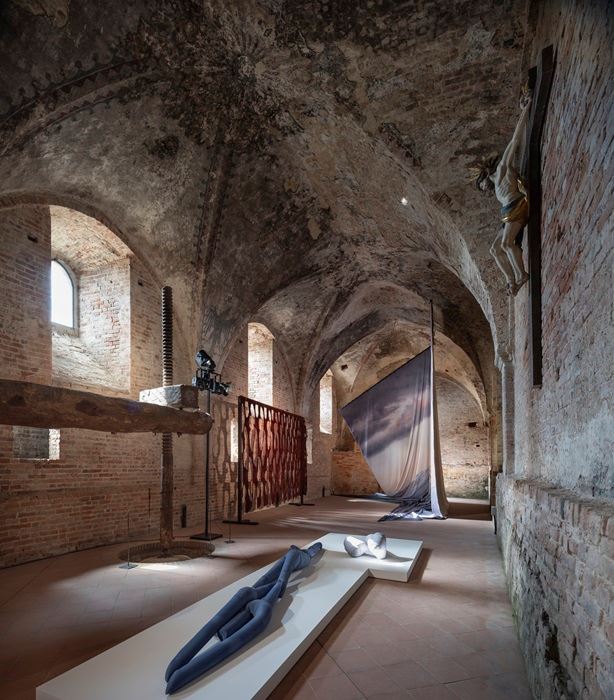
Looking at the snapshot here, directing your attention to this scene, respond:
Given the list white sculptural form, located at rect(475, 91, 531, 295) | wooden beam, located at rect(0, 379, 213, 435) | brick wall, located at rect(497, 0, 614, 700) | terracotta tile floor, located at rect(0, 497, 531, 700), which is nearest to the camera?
brick wall, located at rect(497, 0, 614, 700)

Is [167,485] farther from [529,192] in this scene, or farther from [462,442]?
[462,442]

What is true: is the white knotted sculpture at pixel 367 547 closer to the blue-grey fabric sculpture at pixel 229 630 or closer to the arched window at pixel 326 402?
the blue-grey fabric sculpture at pixel 229 630

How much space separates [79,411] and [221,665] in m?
2.50

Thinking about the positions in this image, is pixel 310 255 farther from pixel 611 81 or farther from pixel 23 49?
pixel 611 81

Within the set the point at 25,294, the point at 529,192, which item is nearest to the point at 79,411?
the point at 25,294

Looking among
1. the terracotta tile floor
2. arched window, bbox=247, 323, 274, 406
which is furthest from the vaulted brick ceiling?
the terracotta tile floor

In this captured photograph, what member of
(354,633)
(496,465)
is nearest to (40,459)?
(354,633)

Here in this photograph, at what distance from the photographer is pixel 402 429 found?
1162 centimetres

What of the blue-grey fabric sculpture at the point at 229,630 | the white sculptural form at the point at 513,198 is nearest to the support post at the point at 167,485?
the blue-grey fabric sculpture at the point at 229,630

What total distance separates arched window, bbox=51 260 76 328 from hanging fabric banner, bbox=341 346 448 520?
7005 millimetres

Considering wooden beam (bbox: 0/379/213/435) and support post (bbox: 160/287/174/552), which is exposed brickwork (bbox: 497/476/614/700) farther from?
support post (bbox: 160/287/174/552)

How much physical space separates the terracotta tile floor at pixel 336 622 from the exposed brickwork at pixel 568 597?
0.45 metres

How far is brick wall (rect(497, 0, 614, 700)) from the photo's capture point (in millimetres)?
1862

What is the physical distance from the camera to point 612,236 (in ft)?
6.99
